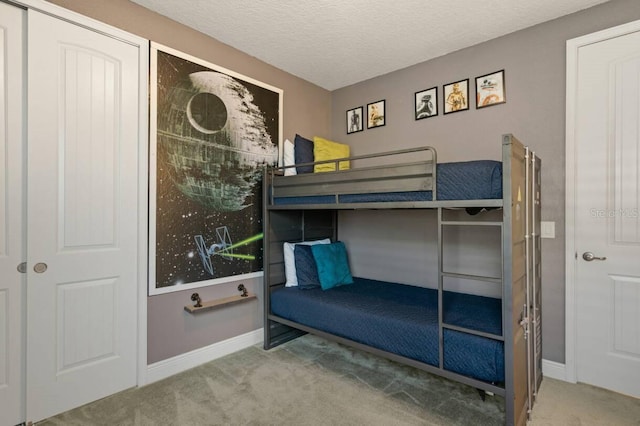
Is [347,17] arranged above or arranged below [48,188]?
above

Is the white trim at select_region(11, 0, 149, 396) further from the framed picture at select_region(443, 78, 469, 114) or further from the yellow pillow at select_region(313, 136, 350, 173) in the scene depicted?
the framed picture at select_region(443, 78, 469, 114)

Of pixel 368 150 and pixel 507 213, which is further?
pixel 368 150

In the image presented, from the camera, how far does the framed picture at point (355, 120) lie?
3400 mm

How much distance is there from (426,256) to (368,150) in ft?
3.97

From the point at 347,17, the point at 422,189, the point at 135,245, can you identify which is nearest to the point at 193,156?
the point at 135,245

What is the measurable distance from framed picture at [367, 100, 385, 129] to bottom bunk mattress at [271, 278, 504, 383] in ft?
5.21

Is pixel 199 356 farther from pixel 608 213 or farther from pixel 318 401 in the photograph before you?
pixel 608 213

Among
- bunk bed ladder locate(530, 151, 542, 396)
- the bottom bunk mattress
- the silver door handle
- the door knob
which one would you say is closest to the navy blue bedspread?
bunk bed ladder locate(530, 151, 542, 396)

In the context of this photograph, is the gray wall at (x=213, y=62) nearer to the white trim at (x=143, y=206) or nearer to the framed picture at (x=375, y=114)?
the white trim at (x=143, y=206)

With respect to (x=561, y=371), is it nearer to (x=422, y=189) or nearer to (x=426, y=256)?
(x=426, y=256)

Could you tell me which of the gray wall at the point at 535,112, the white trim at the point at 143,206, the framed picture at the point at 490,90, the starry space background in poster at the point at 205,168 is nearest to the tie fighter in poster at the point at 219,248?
the starry space background in poster at the point at 205,168

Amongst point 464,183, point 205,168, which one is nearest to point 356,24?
point 464,183

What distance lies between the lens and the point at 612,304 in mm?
2119

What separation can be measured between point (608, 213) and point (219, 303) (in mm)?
2802
